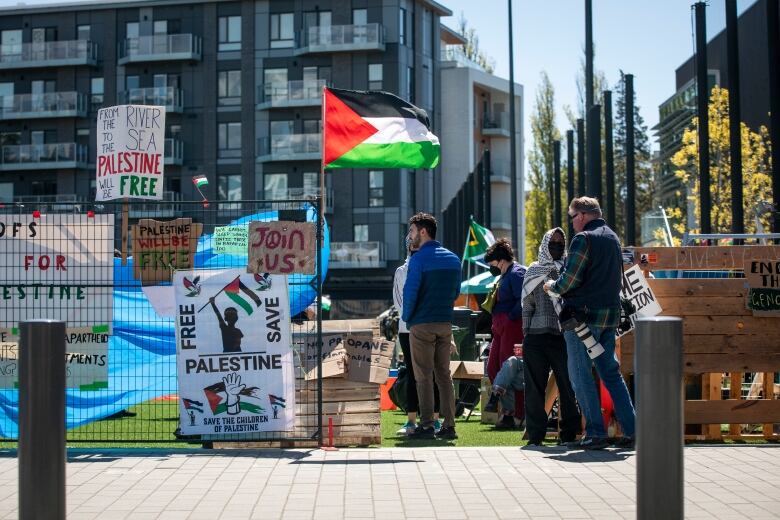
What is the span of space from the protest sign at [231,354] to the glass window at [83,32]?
57776 millimetres

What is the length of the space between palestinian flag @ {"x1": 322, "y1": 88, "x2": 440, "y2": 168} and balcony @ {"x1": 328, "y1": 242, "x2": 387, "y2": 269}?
47.9 meters

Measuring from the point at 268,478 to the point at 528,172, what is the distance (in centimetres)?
6589

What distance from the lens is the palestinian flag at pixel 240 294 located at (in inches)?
370

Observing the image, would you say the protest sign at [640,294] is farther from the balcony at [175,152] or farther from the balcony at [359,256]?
the balcony at [175,152]

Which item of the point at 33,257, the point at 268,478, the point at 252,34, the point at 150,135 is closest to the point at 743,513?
the point at 268,478

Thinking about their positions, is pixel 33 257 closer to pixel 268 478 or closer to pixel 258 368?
pixel 258 368

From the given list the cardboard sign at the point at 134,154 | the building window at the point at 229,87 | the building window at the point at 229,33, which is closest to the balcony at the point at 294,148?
the building window at the point at 229,87

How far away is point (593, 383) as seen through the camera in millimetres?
9375

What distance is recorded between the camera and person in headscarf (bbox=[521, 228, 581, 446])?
9.81m

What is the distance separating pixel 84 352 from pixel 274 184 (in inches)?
2058

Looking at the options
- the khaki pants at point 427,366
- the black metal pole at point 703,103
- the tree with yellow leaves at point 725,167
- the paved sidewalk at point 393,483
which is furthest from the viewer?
the tree with yellow leaves at point 725,167

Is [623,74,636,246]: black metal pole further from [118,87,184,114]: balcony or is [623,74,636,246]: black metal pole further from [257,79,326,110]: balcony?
[118,87,184,114]: balcony

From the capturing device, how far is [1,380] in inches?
385

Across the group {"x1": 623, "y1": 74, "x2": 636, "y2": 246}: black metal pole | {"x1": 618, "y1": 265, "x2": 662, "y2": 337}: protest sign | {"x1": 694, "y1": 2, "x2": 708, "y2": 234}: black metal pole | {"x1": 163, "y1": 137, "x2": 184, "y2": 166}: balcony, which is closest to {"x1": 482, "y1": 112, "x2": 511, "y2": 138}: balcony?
{"x1": 163, "y1": 137, "x2": 184, "y2": 166}: balcony
